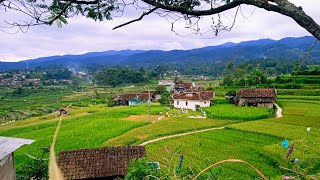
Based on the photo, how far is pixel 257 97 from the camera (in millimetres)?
36938

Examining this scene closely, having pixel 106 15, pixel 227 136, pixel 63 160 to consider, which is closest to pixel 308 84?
pixel 227 136

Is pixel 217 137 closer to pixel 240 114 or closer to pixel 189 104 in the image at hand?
pixel 240 114

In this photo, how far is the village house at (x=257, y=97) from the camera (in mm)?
36219

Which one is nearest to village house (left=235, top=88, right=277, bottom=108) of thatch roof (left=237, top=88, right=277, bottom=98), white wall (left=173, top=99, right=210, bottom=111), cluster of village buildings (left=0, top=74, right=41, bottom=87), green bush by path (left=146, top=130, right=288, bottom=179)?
thatch roof (left=237, top=88, right=277, bottom=98)

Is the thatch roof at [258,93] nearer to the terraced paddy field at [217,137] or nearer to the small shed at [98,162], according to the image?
the terraced paddy field at [217,137]

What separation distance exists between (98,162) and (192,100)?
92.8 ft

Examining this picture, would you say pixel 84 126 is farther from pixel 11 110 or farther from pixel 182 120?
pixel 11 110

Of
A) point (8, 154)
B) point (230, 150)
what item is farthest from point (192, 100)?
point (8, 154)

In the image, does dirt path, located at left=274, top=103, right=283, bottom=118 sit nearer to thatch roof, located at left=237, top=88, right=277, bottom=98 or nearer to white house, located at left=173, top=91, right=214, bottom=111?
thatch roof, located at left=237, top=88, right=277, bottom=98

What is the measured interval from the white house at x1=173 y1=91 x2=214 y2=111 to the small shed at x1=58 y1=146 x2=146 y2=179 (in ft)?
88.4

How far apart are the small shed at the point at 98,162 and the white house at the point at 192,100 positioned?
2695cm

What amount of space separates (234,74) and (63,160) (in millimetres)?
59176

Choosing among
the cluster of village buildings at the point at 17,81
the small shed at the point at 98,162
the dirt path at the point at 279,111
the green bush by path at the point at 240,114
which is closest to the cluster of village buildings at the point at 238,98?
the dirt path at the point at 279,111

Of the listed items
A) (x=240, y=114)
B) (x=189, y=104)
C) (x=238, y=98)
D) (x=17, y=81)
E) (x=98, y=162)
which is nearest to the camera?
(x=98, y=162)
